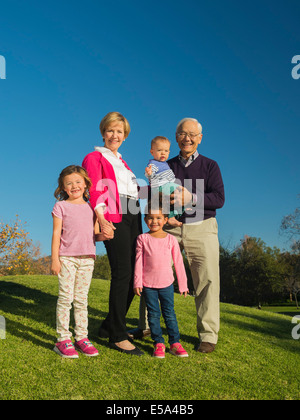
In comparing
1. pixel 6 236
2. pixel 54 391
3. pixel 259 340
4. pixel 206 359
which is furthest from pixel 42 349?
pixel 6 236

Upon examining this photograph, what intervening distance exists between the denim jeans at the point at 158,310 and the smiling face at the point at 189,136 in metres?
1.98

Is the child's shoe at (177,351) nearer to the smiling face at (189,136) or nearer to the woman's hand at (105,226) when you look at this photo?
the woman's hand at (105,226)

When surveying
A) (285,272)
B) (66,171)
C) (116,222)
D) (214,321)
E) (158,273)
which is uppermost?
(66,171)

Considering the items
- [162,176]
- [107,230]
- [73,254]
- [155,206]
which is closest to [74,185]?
[107,230]

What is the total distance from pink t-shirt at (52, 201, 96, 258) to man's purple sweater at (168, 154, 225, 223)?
55.4 inches

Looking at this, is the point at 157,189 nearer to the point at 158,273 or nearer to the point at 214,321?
the point at 158,273

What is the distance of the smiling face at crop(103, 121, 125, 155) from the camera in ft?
15.0

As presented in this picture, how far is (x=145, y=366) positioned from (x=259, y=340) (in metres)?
3.17

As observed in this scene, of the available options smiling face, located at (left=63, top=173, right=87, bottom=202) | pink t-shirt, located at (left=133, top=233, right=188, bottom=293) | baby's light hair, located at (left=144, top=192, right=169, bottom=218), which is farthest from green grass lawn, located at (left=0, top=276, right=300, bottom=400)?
smiling face, located at (left=63, top=173, right=87, bottom=202)

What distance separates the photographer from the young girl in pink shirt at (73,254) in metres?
4.08

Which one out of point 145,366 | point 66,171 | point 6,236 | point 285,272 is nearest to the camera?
point 145,366

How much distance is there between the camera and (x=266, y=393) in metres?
3.52

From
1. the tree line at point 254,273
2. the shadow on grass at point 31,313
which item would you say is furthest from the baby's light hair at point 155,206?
the tree line at point 254,273

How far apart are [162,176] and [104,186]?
3.06ft
